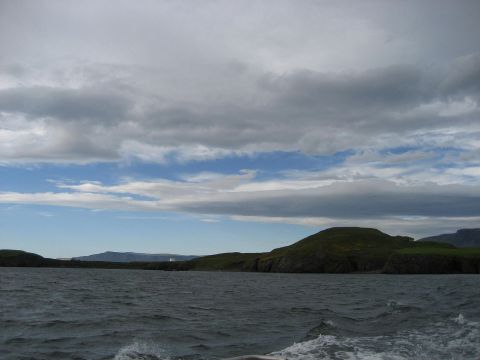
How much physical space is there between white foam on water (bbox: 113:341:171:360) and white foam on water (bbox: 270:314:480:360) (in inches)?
212

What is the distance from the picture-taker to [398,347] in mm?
25094

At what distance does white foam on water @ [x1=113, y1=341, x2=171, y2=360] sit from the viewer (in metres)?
21.5

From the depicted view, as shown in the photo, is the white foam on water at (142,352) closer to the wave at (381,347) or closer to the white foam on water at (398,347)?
the wave at (381,347)

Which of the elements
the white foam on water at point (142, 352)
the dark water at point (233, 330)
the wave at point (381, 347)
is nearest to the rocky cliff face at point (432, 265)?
the dark water at point (233, 330)

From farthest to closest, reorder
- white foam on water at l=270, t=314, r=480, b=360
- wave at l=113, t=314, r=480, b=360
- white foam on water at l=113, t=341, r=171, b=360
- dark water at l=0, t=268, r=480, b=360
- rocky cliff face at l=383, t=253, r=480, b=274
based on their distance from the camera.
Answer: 1. rocky cliff face at l=383, t=253, r=480, b=274
2. dark water at l=0, t=268, r=480, b=360
3. white foam on water at l=270, t=314, r=480, b=360
4. wave at l=113, t=314, r=480, b=360
5. white foam on water at l=113, t=341, r=171, b=360

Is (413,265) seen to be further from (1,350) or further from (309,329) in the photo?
(1,350)

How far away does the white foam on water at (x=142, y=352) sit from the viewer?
Answer: 2147cm

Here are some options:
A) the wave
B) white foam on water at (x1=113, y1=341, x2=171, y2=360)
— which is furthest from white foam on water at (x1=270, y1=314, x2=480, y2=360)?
white foam on water at (x1=113, y1=341, x2=171, y2=360)

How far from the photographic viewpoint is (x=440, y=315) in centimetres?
3706

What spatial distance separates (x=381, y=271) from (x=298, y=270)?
108 ft

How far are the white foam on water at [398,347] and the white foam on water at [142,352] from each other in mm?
5395

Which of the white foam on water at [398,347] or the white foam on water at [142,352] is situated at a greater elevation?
the white foam on water at [142,352]

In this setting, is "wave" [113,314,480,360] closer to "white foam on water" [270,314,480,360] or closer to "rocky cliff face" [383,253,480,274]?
"white foam on water" [270,314,480,360]

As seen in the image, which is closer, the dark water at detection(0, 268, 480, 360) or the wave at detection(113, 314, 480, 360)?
the wave at detection(113, 314, 480, 360)
